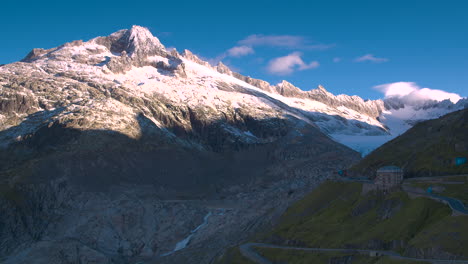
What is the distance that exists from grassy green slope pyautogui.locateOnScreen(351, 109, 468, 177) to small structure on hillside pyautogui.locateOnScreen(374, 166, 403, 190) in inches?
419

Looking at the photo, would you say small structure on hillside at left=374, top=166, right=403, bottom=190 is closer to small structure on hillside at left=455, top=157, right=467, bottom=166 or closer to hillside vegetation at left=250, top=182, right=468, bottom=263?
hillside vegetation at left=250, top=182, right=468, bottom=263

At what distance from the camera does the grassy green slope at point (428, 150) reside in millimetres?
138375

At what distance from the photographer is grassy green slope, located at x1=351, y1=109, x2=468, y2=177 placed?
454 feet

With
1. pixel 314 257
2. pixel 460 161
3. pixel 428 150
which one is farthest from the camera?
pixel 428 150

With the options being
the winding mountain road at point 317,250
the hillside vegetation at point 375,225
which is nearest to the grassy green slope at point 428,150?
the hillside vegetation at point 375,225

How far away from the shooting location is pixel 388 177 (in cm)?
13188

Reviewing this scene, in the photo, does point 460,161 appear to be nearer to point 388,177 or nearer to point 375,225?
point 388,177

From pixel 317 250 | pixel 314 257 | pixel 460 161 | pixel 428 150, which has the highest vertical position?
pixel 428 150

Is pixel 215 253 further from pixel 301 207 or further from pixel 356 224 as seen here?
pixel 356 224

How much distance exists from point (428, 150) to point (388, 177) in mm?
25531

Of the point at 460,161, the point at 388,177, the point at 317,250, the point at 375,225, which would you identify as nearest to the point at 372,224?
the point at 375,225

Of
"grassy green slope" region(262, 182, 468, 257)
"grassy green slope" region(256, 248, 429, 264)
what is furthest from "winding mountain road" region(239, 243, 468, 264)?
"grassy green slope" region(262, 182, 468, 257)

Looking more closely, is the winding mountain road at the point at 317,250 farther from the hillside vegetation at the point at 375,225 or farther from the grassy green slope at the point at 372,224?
the grassy green slope at the point at 372,224

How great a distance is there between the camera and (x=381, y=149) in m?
176
